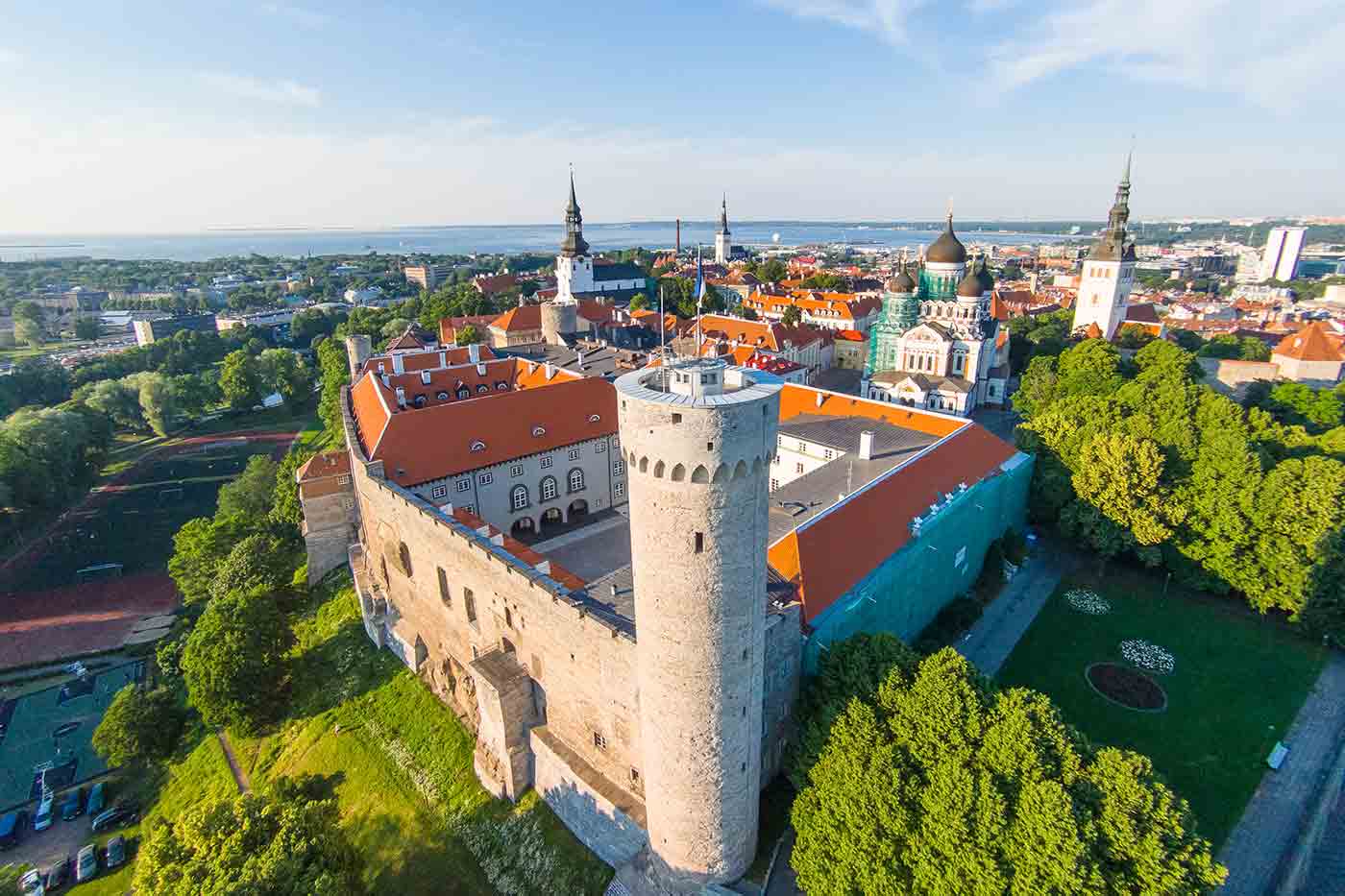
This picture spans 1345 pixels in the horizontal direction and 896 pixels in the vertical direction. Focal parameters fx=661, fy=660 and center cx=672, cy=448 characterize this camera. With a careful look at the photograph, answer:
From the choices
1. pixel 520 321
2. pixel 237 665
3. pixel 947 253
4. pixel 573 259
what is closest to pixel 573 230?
pixel 573 259

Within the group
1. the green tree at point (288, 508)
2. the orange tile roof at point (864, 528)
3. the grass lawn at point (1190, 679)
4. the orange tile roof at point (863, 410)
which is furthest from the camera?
the green tree at point (288, 508)

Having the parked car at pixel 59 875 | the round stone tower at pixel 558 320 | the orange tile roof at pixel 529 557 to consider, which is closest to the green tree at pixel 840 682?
the orange tile roof at pixel 529 557

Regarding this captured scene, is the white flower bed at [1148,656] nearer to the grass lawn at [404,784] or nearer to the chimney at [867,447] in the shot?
the chimney at [867,447]

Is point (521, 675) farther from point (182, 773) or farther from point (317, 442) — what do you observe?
point (317, 442)

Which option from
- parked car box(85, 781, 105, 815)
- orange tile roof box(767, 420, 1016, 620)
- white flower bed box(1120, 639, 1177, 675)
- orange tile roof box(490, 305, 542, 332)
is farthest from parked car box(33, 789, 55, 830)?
orange tile roof box(490, 305, 542, 332)

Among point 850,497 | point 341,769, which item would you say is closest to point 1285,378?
point 850,497

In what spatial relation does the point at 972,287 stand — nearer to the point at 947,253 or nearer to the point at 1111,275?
the point at 947,253

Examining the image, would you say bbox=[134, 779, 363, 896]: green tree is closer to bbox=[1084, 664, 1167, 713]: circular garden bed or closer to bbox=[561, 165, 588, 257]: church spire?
bbox=[1084, 664, 1167, 713]: circular garden bed
